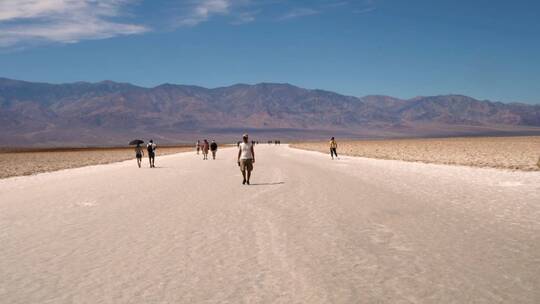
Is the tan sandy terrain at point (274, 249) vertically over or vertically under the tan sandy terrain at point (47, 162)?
over

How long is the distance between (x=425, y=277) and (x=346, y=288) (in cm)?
94

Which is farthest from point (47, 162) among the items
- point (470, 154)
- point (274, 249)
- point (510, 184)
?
point (274, 249)

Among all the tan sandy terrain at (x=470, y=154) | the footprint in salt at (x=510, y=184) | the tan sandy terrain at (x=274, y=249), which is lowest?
the tan sandy terrain at (x=470, y=154)

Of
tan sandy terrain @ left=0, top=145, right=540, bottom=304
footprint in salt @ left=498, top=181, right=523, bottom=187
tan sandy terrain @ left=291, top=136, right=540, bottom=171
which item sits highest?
tan sandy terrain @ left=0, top=145, right=540, bottom=304

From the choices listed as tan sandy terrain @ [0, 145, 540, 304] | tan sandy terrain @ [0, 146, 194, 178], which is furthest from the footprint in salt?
tan sandy terrain @ [0, 146, 194, 178]

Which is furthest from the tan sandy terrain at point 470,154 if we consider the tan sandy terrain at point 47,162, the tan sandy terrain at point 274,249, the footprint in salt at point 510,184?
the tan sandy terrain at point 47,162

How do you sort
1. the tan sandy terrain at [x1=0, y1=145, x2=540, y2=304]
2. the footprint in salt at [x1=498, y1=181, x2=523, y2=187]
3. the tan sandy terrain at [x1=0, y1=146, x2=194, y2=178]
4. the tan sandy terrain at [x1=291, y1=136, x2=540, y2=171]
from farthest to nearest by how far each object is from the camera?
the tan sandy terrain at [x1=0, y1=146, x2=194, y2=178]
the tan sandy terrain at [x1=291, y1=136, x2=540, y2=171]
the footprint in salt at [x1=498, y1=181, x2=523, y2=187]
the tan sandy terrain at [x1=0, y1=145, x2=540, y2=304]

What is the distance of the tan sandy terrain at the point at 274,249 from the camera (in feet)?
17.2

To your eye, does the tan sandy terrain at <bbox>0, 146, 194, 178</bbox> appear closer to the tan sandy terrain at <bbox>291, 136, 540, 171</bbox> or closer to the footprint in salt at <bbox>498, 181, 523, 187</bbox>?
the tan sandy terrain at <bbox>291, 136, 540, 171</bbox>

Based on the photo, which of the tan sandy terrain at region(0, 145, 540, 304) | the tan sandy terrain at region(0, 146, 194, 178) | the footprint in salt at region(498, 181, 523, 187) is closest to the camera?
the tan sandy terrain at region(0, 145, 540, 304)

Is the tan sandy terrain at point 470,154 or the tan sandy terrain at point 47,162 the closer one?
the tan sandy terrain at point 470,154

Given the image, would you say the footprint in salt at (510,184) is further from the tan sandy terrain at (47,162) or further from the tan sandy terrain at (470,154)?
the tan sandy terrain at (47,162)

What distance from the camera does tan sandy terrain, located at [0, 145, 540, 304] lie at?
5.23 m

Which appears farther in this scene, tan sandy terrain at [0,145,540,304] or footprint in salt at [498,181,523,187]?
footprint in salt at [498,181,523,187]
